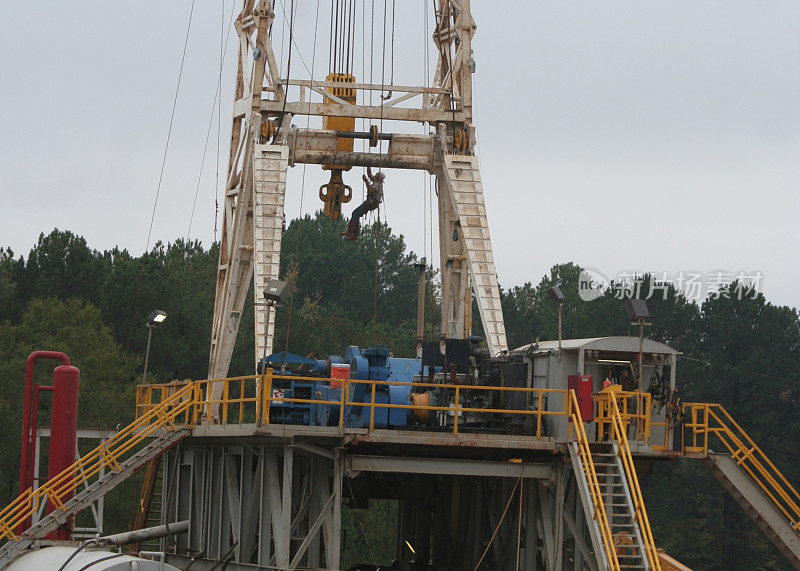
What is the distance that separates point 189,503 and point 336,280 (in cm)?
6823

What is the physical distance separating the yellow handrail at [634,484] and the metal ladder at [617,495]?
0.09 m

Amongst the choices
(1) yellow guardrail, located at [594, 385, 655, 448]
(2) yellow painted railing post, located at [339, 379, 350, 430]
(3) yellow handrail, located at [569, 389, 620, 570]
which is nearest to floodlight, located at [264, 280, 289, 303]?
(2) yellow painted railing post, located at [339, 379, 350, 430]

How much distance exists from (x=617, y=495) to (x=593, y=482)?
1.84 feet

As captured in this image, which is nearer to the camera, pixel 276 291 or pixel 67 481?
pixel 276 291

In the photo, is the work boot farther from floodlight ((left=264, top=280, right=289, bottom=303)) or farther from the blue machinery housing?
floodlight ((left=264, top=280, right=289, bottom=303))

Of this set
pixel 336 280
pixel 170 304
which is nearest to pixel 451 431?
pixel 170 304

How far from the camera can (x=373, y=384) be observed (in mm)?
25781

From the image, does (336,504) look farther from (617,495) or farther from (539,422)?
(617,495)

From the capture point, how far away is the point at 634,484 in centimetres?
2397

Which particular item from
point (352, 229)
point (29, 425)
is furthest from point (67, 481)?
point (352, 229)

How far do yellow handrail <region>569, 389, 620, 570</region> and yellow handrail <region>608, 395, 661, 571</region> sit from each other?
555 mm

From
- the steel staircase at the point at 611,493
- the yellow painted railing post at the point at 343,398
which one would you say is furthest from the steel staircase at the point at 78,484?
the steel staircase at the point at 611,493

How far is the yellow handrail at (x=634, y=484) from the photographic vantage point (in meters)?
22.7

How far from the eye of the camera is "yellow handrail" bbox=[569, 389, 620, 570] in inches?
894
